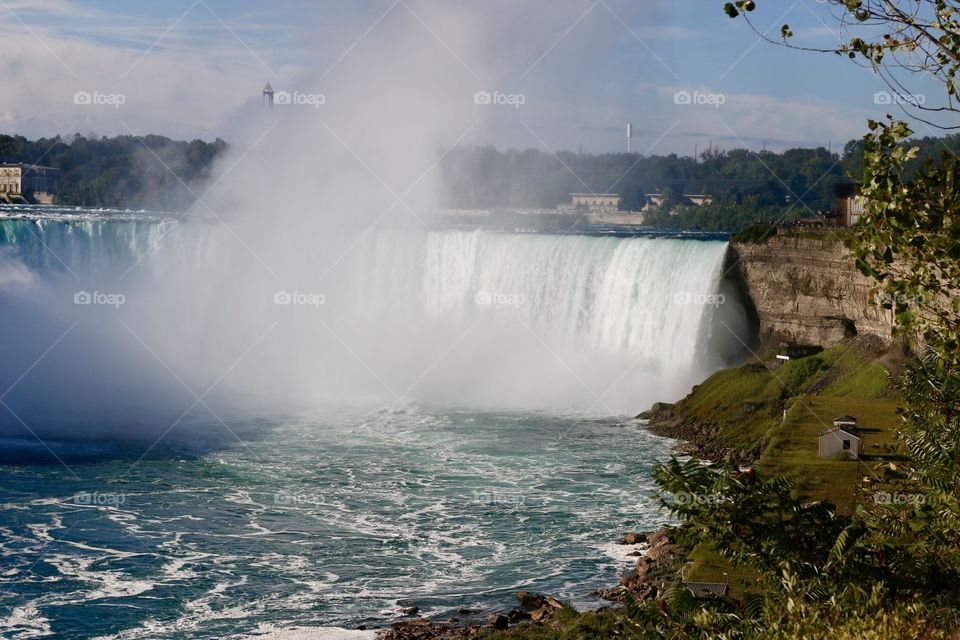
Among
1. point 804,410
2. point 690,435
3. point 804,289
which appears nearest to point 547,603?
point 804,410

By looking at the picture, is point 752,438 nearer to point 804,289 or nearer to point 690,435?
point 690,435

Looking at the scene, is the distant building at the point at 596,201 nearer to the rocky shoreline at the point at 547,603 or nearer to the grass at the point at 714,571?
the rocky shoreline at the point at 547,603

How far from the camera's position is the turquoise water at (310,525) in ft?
68.3

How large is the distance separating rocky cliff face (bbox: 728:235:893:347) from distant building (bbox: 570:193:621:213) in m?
58.6

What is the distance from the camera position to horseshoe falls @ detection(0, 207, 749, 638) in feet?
72.8

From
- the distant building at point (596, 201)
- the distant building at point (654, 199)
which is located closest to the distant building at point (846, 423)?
the distant building at point (654, 199)

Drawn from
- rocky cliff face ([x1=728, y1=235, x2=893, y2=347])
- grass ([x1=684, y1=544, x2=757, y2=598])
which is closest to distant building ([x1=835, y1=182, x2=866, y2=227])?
rocky cliff face ([x1=728, y1=235, x2=893, y2=347])

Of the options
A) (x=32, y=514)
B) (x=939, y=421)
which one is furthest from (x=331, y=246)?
(x=939, y=421)

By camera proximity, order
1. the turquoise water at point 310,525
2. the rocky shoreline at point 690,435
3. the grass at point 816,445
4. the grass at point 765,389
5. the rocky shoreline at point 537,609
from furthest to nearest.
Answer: the grass at point 765,389 < the rocky shoreline at point 690,435 < the grass at point 816,445 < the turquoise water at point 310,525 < the rocky shoreline at point 537,609

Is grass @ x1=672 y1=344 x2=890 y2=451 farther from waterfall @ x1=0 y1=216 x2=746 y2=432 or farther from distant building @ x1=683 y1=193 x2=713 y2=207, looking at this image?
distant building @ x1=683 y1=193 x2=713 y2=207

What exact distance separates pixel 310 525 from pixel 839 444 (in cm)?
1145

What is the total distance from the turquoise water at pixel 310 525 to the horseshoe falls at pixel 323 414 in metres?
0.08

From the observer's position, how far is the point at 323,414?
40156mm

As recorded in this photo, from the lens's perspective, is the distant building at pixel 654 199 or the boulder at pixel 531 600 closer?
the boulder at pixel 531 600
